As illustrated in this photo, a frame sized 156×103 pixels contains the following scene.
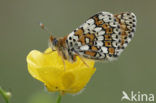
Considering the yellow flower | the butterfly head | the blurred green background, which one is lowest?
the blurred green background

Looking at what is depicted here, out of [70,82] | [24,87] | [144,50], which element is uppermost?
[70,82]

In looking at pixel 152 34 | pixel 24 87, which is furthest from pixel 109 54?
pixel 152 34

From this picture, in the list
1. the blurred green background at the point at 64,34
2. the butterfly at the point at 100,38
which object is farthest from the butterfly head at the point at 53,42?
the blurred green background at the point at 64,34

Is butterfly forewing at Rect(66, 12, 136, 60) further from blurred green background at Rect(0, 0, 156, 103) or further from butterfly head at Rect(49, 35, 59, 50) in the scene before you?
blurred green background at Rect(0, 0, 156, 103)

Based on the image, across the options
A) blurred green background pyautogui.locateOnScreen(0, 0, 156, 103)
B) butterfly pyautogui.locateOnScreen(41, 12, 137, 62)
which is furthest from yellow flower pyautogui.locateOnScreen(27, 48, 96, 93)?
blurred green background pyautogui.locateOnScreen(0, 0, 156, 103)

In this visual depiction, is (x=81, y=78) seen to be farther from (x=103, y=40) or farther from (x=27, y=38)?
(x=27, y=38)
